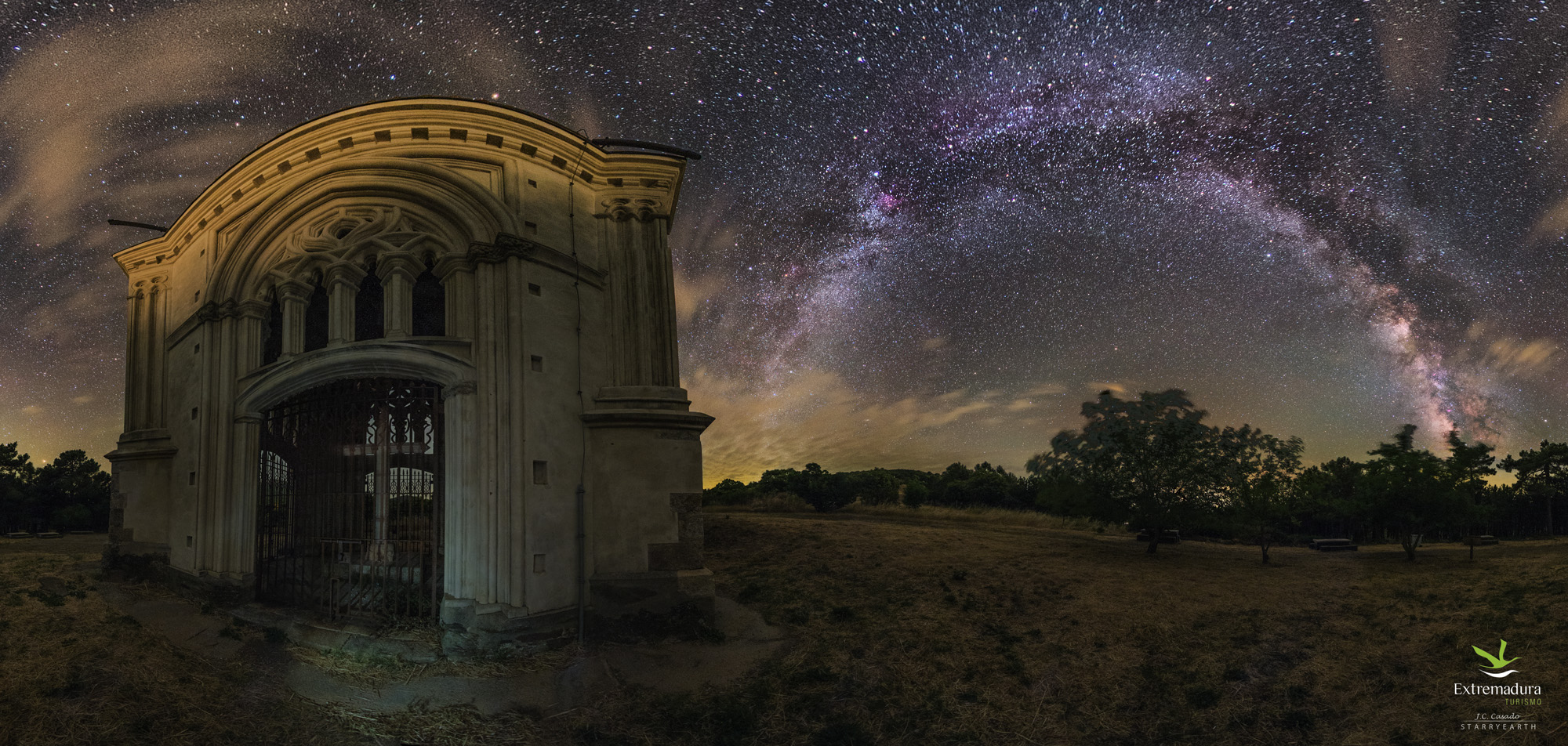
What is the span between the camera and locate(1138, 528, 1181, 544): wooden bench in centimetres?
1858

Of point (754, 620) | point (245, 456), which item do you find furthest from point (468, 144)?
point (754, 620)

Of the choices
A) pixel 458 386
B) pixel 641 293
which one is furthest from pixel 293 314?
pixel 641 293

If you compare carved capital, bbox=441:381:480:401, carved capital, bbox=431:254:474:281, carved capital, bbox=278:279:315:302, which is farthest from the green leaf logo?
carved capital, bbox=278:279:315:302

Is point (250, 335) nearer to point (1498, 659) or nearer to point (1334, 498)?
point (1498, 659)

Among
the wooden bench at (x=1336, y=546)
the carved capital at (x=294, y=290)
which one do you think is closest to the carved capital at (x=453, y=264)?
the carved capital at (x=294, y=290)

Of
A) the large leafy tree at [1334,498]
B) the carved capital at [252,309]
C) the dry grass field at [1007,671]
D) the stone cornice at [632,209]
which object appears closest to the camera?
the dry grass field at [1007,671]

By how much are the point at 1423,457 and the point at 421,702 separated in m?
22.6

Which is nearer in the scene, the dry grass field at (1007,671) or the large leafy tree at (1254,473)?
the dry grass field at (1007,671)

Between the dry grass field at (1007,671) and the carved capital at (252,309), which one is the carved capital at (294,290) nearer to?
the carved capital at (252,309)

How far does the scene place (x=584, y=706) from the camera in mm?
8008

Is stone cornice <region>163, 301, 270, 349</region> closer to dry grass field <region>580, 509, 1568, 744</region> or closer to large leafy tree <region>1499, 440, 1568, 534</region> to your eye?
dry grass field <region>580, 509, 1568, 744</region>

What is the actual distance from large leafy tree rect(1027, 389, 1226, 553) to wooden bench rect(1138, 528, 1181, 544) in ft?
8.00

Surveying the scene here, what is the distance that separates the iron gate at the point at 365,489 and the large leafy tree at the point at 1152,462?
14.9 m

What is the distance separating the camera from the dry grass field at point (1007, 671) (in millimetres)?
6898
